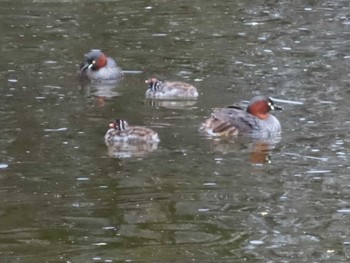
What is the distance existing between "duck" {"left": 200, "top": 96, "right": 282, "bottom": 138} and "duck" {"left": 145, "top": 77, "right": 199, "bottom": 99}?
3.87ft

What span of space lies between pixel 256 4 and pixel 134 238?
42.2 ft

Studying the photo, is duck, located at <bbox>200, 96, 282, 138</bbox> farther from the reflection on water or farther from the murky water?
the reflection on water

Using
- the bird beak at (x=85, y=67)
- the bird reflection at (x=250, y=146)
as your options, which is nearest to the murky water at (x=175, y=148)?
the bird reflection at (x=250, y=146)

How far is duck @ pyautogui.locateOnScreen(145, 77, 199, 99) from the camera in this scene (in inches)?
538

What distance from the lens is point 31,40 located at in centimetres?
1761

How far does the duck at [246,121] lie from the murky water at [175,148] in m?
0.18

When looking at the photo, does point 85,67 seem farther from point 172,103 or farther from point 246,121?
point 246,121

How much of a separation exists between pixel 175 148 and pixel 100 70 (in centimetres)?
407

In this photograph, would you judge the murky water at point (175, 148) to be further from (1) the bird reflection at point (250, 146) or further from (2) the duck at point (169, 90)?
(2) the duck at point (169, 90)

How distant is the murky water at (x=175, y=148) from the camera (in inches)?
336

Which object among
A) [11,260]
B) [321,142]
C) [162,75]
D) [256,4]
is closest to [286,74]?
[162,75]

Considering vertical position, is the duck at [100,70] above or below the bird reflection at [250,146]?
below

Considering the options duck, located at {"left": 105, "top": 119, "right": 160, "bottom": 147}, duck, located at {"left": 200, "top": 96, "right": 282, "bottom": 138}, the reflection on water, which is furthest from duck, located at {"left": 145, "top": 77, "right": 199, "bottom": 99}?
duck, located at {"left": 105, "top": 119, "right": 160, "bottom": 147}

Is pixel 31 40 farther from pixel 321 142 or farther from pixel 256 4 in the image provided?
pixel 321 142
